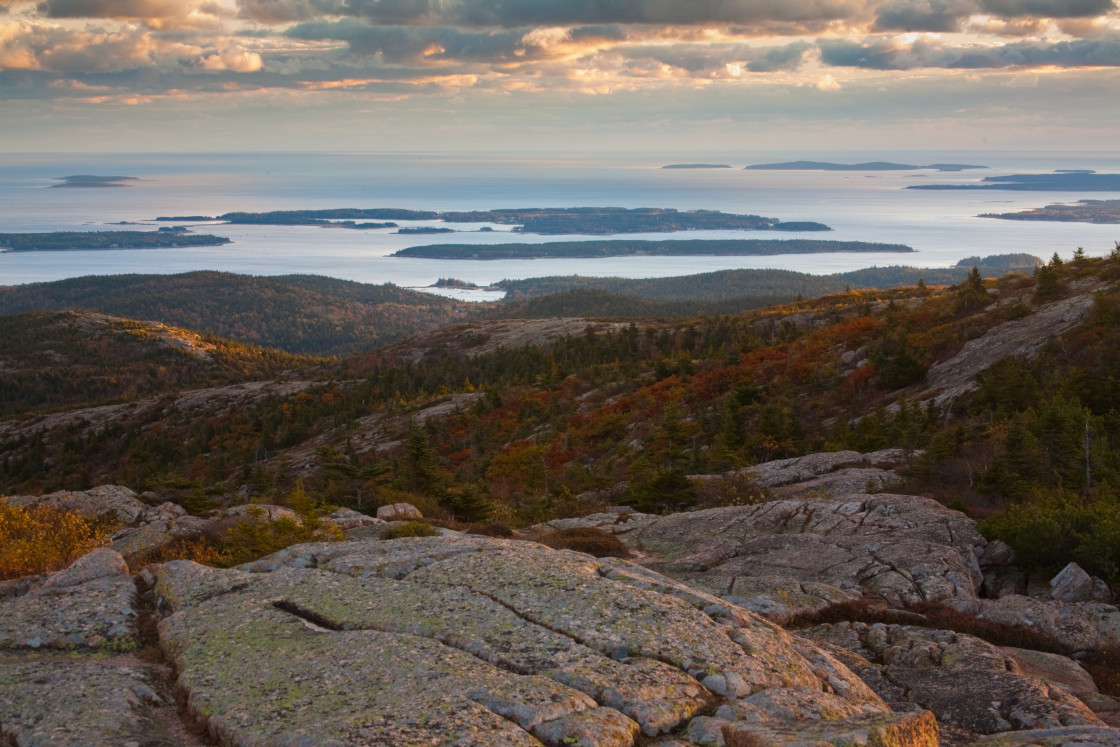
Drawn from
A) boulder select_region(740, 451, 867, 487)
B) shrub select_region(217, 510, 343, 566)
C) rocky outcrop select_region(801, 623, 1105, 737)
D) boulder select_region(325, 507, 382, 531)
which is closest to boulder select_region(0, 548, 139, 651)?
shrub select_region(217, 510, 343, 566)

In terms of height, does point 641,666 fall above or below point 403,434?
above

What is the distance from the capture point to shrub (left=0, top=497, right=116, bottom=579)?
40.1 feet

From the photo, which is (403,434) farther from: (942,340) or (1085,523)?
(1085,523)

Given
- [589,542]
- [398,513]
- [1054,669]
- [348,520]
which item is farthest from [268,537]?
[1054,669]

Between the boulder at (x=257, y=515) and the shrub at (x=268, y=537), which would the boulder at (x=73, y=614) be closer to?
the shrub at (x=268, y=537)

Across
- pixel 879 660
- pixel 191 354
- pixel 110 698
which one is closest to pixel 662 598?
pixel 879 660

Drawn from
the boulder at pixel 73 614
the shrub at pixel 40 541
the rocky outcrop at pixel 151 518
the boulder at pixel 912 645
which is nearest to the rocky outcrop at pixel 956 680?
the boulder at pixel 912 645

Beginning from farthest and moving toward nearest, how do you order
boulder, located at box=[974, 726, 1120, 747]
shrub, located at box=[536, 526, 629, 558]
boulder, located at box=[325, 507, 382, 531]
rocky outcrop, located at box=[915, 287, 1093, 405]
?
1. rocky outcrop, located at box=[915, 287, 1093, 405]
2. boulder, located at box=[325, 507, 382, 531]
3. shrub, located at box=[536, 526, 629, 558]
4. boulder, located at box=[974, 726, 1120, 747]

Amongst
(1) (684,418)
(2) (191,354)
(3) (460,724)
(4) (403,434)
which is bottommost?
(2) (191,354)

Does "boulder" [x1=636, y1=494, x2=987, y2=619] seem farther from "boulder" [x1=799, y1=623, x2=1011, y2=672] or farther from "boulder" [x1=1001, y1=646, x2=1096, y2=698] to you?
"boulder" [x1=1001, y1=646, x2=1096, y2=698]

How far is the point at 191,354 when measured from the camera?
529ft

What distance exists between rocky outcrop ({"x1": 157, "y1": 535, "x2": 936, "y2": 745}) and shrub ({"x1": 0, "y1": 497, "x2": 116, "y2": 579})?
304cm

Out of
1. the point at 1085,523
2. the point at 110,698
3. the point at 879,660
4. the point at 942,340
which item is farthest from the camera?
the point at 942,340

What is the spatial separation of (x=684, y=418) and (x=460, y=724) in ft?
107
